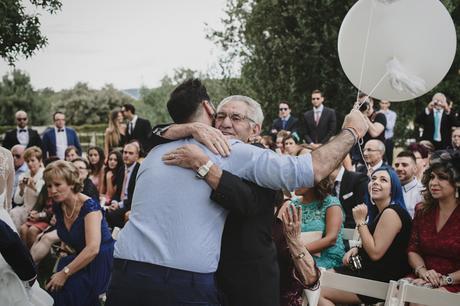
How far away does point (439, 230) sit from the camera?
4348 mm

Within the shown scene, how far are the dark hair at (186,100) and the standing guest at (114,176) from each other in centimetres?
570

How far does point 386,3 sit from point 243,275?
178 centimetres

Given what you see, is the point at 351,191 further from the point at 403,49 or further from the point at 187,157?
the point at 187,157

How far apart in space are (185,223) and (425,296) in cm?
197

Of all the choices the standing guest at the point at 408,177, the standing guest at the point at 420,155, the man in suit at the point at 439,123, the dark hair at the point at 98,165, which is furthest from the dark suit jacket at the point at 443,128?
the dark hair at the point at 98,165

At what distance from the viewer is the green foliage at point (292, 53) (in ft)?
46.8

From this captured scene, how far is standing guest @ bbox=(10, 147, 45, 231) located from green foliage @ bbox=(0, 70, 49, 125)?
30.3 metres

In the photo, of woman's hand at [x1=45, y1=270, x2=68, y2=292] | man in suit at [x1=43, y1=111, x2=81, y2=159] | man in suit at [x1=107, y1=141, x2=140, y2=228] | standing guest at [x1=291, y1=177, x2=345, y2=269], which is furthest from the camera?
man in suit at [x1=43, y1=111, x2=81, y2=159]

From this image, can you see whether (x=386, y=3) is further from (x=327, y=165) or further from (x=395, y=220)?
(x=395, y=220)

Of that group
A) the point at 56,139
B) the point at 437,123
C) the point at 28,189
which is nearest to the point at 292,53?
the point at 437,123

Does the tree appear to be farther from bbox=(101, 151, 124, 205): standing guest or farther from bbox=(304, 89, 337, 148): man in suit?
bbox=(304, 89, 337, 148): man in suit

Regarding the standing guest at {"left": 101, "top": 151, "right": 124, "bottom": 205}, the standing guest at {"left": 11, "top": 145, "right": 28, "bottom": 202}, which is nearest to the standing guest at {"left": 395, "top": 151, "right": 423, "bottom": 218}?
the standing guest at {"left": 101, "top": 151, "right": 124, "bottom": 205}

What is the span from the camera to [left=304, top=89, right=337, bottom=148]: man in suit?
1080cm

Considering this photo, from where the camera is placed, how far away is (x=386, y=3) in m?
3.42
